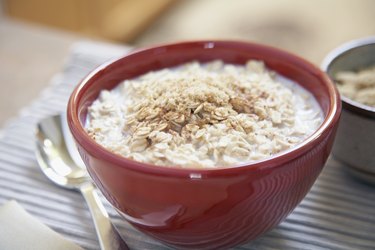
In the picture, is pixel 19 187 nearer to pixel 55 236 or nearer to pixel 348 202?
pixel 55 236

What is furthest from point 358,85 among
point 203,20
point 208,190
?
point 203,20

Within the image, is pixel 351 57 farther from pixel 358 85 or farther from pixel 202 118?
pixel 202 118

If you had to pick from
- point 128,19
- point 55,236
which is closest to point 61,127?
point 55,236

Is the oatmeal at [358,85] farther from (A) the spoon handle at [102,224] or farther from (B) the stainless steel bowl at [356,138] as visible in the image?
(A) the spoon handle at [102,224]

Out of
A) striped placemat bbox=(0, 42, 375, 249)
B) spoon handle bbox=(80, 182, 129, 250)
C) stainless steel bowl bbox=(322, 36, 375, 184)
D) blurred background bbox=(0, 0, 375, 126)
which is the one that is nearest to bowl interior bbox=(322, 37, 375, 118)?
stainless steel bowl bbox=(322, 36, 375, 184)

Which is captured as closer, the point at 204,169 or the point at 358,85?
the point at 204,169

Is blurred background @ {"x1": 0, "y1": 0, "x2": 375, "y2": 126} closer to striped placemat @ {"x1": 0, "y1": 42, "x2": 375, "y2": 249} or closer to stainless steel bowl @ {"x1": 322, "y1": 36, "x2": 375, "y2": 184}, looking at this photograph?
striped placemat @ {"x1": 0, "y1": 42, "x2": 375, "y2": 249}
